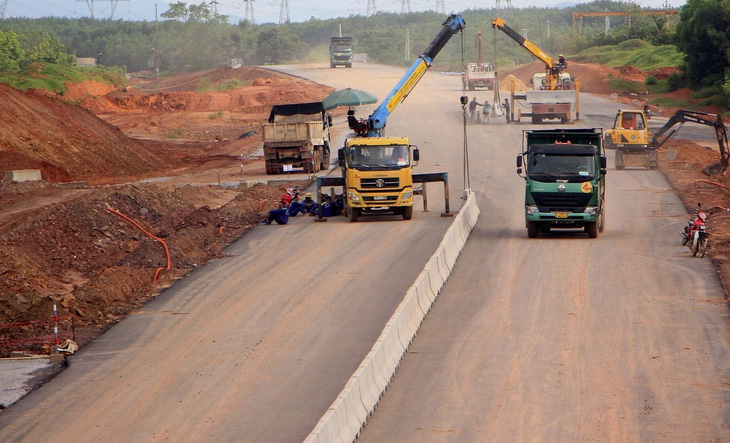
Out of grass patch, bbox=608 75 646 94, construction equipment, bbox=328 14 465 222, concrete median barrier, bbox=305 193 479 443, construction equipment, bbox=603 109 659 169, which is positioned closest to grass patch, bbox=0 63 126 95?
construction equipment, bbox=603 109 659 169

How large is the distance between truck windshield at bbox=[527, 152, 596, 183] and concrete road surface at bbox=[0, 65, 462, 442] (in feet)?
11.9

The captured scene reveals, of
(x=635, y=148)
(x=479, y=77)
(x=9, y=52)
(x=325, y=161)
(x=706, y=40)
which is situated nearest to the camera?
(x=635, y=148)

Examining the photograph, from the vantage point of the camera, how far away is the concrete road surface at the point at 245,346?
15.1 meters

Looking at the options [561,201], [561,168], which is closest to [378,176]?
[561,168]

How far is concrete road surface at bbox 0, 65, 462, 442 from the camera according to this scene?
49.5 ft

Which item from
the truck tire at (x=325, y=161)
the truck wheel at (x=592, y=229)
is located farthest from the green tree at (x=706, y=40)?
the truck wheel at (x=592, y=229)

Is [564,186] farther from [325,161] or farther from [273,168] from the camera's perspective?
[273,168]

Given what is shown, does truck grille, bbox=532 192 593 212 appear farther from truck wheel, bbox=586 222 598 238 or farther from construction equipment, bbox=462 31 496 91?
construction equipment, bbox=462 31 496 91

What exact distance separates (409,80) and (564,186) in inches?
582

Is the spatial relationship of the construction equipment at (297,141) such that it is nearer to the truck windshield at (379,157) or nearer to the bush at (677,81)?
the truck windshield at (379,157)

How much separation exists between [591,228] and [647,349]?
10.7 meters

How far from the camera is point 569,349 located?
713 inches

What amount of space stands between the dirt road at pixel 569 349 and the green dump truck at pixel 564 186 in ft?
2.46

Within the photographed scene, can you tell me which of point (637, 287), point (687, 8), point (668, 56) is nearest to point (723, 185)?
point (637, 287)
